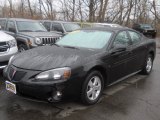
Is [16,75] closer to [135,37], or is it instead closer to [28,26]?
[135,37]

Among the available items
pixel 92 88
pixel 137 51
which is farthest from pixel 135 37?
pixel 92 88

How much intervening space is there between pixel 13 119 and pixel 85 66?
4.98ft

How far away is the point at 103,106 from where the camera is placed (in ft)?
13.4

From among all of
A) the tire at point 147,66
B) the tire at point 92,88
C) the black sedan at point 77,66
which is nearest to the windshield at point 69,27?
the tire at point 147,66

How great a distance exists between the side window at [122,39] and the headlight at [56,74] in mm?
1584

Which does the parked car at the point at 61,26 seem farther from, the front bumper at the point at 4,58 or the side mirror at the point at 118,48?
the side mirror at the point at 118,48

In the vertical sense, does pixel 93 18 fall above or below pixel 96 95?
above

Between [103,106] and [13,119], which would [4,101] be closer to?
[13,119]

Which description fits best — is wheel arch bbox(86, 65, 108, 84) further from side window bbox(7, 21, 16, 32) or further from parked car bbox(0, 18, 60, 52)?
side window bbox(7, 21, 16, 32)

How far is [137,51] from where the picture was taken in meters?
5.48

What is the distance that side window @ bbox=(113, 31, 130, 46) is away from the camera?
15.9 feet

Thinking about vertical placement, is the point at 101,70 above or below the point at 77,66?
below

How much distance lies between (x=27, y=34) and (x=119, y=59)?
4422 millimetres

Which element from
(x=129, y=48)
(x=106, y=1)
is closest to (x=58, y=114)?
(x=129, y=48)
